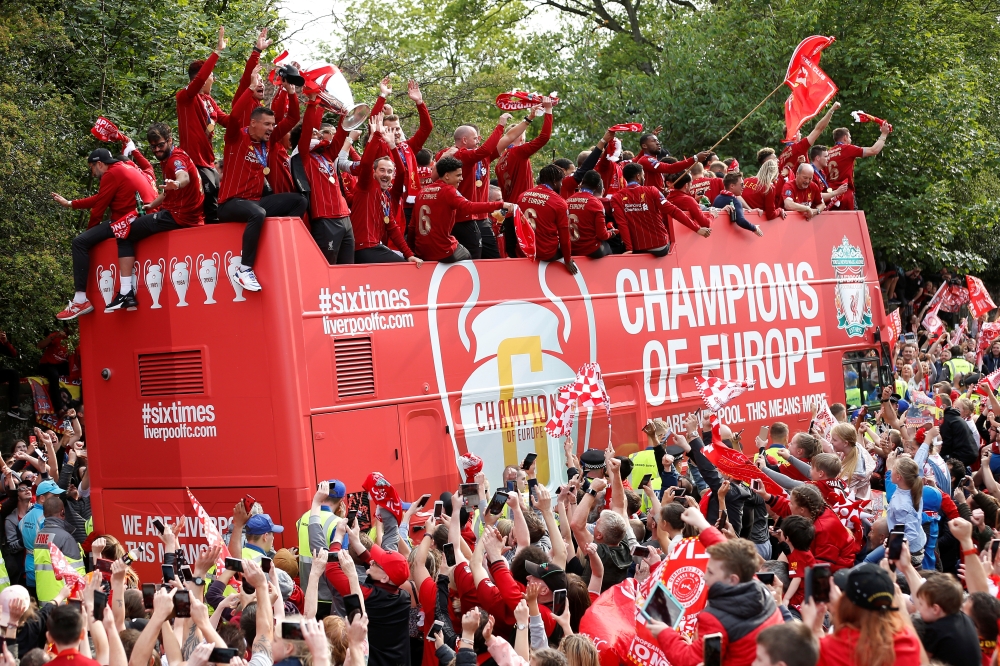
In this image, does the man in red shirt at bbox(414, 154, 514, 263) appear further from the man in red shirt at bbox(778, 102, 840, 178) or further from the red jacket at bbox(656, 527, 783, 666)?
the red jacket at bbox(656, 527, 783, 666)

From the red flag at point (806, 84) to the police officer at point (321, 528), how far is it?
935 cm

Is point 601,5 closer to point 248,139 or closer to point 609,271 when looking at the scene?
point 609,271

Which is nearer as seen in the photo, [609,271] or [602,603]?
[602,603]

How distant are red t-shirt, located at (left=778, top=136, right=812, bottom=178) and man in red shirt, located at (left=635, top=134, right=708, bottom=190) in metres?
1.70

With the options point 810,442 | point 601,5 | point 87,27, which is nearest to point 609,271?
point 810,442

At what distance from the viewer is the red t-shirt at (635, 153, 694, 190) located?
42.3ft

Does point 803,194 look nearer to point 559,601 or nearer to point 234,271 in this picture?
point 234,271

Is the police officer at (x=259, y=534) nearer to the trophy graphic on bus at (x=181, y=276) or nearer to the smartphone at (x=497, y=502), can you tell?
the smartphone at (x=497, y=502)

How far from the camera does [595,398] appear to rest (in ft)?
34.9

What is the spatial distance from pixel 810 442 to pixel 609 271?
11.1 feet

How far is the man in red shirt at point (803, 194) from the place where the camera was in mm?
13883

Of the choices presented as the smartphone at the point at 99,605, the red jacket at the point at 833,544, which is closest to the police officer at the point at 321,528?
the smartphone at the point at 99,605

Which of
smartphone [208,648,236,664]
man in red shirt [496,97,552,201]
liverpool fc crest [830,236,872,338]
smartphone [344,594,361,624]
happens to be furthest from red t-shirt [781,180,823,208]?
smartphone [208,648,236,664]

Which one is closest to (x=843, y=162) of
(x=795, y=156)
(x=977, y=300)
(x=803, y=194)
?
(x=795, y=156)
